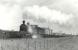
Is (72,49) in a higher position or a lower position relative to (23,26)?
lower

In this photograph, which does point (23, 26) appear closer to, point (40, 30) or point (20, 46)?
point (20, 46)

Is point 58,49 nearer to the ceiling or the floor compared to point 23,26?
nearer to the floor

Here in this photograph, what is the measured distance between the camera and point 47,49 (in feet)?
79.0

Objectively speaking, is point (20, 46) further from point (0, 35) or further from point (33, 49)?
point (0, 35)

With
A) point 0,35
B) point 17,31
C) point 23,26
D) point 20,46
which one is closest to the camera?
point 20,46

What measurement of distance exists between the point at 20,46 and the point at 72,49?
7.13 metres

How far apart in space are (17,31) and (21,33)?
2939 millimetres

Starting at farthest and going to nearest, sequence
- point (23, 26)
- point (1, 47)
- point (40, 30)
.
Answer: point (40, 30) → point (23, 26) → point (1, 47)

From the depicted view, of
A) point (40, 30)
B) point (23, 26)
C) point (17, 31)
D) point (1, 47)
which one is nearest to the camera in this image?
point (1, 47)

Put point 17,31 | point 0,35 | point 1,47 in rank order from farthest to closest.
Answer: point 17,31 < point 0,35 < point 1,47

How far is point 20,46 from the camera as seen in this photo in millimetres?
23422

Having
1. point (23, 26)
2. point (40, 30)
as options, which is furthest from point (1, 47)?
point (40, 30)

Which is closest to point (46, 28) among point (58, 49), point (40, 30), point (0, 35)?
point (40, 30)

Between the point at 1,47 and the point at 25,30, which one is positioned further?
the point at 25,30
